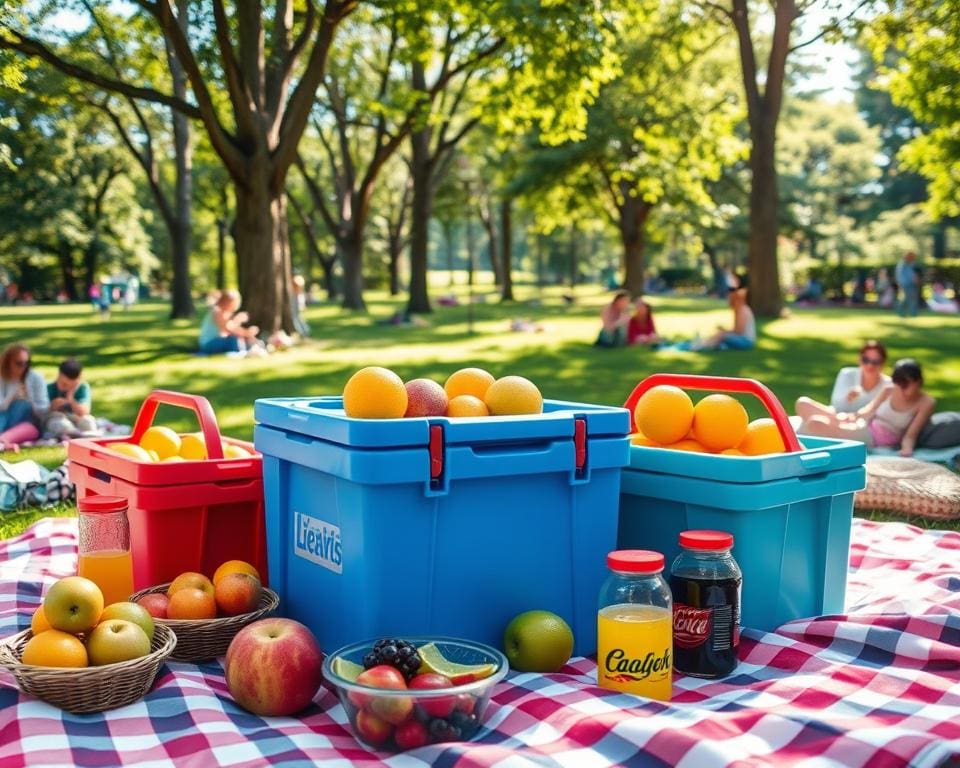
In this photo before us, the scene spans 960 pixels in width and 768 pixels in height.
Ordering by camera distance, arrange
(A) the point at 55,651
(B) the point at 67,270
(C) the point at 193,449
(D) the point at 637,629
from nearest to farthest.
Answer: (A) the point at 55,651 → (D) the point at 637,629 → (C) the point at 193,449 → (B) the point at 67,270

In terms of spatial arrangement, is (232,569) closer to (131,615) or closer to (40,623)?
(131,615)

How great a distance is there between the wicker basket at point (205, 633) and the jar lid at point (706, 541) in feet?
4.47

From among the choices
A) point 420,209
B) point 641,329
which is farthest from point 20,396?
point 420,209

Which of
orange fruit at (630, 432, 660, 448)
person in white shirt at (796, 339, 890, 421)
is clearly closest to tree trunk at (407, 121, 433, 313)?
person in white shirt at (796, 339, 890, 421)

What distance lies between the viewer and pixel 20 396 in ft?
28.1

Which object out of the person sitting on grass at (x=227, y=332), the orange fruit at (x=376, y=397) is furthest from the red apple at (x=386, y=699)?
the person sitting on grass at (x=227, y=332)

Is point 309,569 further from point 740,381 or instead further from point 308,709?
point 740,381

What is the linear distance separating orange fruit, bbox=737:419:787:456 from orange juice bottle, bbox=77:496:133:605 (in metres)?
2.18

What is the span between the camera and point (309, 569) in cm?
342

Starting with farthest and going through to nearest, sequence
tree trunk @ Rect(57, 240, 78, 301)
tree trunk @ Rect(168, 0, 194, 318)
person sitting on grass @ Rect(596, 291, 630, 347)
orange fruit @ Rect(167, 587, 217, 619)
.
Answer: tree trunk @ Rect(57, 240, 78, 301) < tree trunk @ Rect(168, 0, 194, 318) < person sitting on grass @ Rect(596, 291, 630, 347) < orange fruit @ Rect(167, 587, 217, 619)

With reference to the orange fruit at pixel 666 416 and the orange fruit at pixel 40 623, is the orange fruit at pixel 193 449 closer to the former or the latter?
the orange fruit at pixel 40 623

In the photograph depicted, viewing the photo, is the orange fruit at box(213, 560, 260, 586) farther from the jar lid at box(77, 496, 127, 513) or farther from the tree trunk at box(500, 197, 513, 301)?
the tree trunk at box(500, 197, 513, 301)

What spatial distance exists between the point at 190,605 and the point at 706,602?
1.62m

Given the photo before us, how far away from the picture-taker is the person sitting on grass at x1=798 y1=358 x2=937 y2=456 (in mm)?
7516
